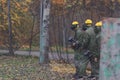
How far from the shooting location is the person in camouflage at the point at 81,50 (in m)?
10.7

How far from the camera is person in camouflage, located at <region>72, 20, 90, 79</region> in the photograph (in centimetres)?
1071

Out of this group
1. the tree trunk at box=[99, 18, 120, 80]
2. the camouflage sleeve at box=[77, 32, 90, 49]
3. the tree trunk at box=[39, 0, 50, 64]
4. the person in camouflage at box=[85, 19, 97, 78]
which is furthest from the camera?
the tree trunk at box=[39, 0, 50, 64]

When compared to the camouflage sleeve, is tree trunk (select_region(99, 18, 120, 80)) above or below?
above

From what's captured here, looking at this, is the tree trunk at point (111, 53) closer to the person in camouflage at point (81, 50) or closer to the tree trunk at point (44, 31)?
the person in camouflage at point (81, 50)

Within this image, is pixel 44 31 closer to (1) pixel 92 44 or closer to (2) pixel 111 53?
(1) pixel 92 44

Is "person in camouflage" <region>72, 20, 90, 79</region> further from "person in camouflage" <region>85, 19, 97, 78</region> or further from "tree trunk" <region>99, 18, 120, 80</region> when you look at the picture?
"tree trunk" <region>99, 18, 120, 80</region>

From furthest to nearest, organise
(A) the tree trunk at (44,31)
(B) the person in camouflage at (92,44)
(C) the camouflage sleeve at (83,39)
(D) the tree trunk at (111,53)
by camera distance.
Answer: (A) the tree trunk at (44,31) → (B) the person in camouflage at (92,44) → (C) the camouflage sleeve at (83,39) → (D) the tree trunk at (111,53)

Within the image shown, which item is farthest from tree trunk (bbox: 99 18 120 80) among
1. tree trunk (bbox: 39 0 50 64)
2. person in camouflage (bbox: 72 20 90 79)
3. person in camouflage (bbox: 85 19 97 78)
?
tree trunk (bbox: 39 0 50 64)

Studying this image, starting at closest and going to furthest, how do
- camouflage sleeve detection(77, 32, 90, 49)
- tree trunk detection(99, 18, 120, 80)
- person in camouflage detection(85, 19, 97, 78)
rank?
tree trunk detection(99, 18, 120, 80) < camouflage sleeve detection(77, 32, 90, 49) < person in camouflage detection(85, 19, 97, 78)

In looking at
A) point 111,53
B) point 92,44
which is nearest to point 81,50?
point 92,44

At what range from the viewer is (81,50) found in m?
11.0

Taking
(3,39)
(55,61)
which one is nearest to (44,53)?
(55,61)

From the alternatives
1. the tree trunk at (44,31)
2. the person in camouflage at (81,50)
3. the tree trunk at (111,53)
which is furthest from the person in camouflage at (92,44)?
the tree trunk at (111,53)

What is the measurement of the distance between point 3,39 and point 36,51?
381 cm
